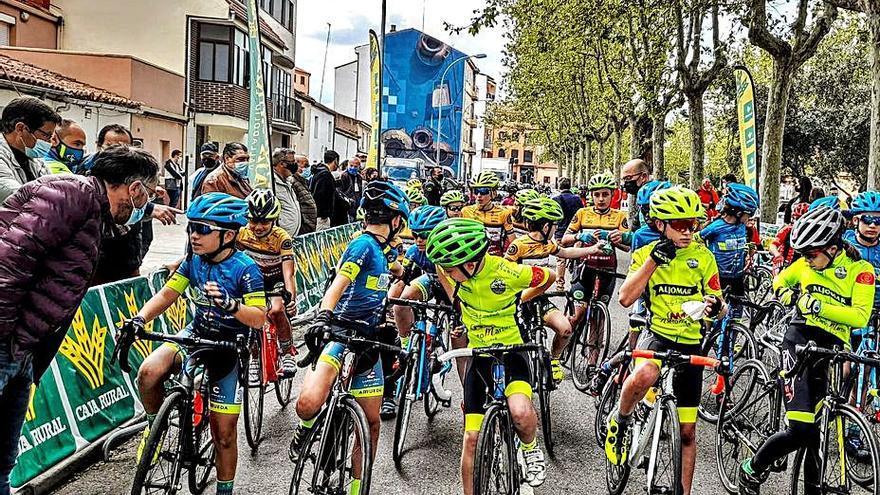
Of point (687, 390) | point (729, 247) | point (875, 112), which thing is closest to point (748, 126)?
point (875, 112)

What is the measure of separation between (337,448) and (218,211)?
4.91 feet

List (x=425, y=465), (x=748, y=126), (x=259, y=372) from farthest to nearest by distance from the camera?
(x=748, y=126)
(x=259, y=372)
(x=425, y=465)

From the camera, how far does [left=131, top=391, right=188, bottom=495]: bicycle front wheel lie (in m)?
4.43

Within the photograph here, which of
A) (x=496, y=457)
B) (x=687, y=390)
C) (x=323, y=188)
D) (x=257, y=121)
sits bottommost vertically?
A: (x=496, y=457)

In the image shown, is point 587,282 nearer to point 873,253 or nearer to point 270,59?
point 873,253

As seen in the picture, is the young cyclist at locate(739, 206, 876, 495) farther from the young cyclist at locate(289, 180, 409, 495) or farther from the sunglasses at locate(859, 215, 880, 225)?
the young cyclist at locate(289, 180, 409, 495)

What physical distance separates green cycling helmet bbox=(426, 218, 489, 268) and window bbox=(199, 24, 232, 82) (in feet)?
109

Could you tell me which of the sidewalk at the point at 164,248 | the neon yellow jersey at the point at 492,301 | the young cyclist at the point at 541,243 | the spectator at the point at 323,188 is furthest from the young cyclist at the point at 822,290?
the spectator at the point at 323,188

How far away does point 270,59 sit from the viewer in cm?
4253

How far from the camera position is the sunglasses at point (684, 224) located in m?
5.28

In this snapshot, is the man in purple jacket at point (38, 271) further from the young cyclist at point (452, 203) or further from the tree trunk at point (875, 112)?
the tree trunk at point (875, 112)

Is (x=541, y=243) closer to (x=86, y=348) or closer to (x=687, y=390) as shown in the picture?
(x=687, y=390)

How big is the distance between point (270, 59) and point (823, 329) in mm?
39883

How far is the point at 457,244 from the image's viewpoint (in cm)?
493
